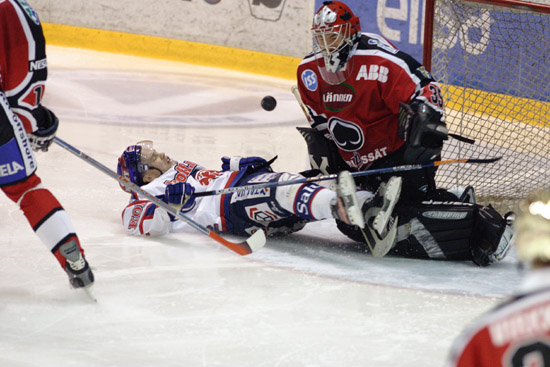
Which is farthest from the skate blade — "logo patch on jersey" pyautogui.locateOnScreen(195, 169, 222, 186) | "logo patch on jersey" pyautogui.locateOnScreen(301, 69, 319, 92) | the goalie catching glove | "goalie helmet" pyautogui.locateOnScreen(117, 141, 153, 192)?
"goalie helmet" pyautogui.locateOnScreen(117, 141, 153, 192)

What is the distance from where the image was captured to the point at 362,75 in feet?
10.4

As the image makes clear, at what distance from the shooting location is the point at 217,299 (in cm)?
265

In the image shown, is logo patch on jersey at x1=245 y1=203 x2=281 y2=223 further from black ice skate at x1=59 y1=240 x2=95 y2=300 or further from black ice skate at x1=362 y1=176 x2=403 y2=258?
black ice skate at x1=59 y1=240 x2=95 y2=300

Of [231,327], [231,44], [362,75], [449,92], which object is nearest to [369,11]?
[231,44]

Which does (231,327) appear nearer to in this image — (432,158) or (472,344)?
(432,158)

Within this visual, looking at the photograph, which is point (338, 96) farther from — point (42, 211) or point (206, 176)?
point (42, 211)

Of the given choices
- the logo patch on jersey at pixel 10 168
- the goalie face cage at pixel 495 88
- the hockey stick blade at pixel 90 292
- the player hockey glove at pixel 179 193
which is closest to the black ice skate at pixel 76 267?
the hockey stick blade at pixel 90 292

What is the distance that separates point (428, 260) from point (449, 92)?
1.17 m

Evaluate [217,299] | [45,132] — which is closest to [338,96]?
[217,299]

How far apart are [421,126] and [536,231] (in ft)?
6.42

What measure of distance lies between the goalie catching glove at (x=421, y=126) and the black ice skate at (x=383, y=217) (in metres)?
0.16

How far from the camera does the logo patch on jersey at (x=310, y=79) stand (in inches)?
131

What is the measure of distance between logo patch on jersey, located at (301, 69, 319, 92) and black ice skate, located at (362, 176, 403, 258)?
561 mm

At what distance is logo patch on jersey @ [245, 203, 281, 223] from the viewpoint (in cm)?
322
